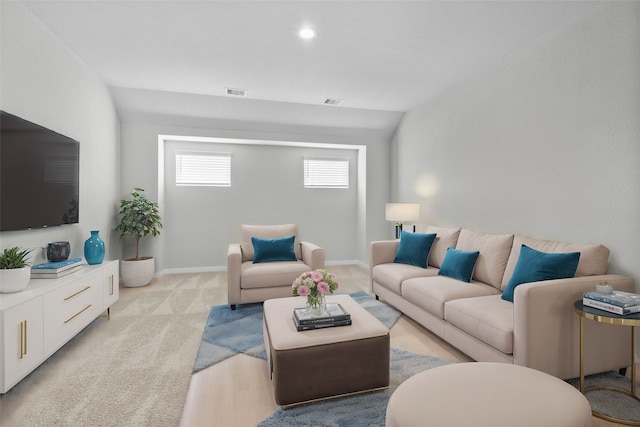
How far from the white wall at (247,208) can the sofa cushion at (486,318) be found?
327 cm

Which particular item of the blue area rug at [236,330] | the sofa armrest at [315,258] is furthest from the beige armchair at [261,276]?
Answer: the blue area rug at [236,330]

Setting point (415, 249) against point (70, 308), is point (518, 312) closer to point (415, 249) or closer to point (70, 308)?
point (415, 249)

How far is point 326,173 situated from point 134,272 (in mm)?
3410

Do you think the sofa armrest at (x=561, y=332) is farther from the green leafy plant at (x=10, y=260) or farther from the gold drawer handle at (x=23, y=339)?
the green leafy plant at (x=10, y=260)

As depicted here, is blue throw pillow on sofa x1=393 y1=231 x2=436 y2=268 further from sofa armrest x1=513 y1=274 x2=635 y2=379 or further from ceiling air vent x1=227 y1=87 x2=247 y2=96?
ceiling air vent x1=227 y1=87 x2=247 y2=96

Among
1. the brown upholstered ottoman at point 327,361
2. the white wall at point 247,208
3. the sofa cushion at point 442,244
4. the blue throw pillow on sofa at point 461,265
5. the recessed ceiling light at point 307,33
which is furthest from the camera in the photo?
the white wall at point 247,208

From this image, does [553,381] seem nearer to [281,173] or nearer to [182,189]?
[281,173]

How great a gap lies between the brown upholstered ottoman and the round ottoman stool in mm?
561

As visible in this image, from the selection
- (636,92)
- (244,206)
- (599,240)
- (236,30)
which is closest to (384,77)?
(236,30)

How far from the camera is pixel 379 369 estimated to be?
1.98 m

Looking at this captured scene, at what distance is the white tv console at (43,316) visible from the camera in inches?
71.9

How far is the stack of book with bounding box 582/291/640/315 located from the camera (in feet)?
5.72

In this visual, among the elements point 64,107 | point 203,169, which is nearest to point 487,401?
point 64,107

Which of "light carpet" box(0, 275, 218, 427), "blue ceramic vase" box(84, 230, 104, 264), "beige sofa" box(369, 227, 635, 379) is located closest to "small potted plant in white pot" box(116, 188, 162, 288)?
"light carpet" box(0, 275, 218, 427)
